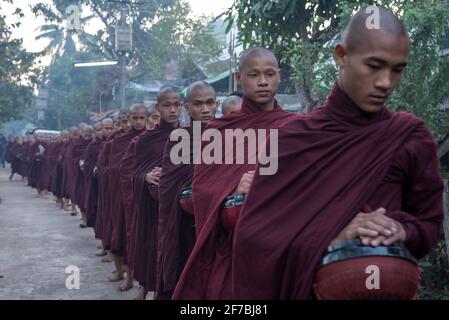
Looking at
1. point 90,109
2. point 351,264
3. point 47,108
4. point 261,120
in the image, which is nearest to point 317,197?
point 351,264

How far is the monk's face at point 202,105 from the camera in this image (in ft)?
13.9

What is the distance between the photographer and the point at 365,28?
197cm

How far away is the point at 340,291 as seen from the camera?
1775 mm

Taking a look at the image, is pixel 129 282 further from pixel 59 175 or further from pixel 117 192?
pixel 59 175

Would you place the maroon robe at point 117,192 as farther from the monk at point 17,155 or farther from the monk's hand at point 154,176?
the monk at point 17,155

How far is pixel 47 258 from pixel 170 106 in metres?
3.48

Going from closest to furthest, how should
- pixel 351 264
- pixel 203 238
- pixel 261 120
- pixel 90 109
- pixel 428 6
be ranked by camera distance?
pixel 351 264, pixel 203 238, pixel 261 120, pixel 428 6, pixel 90 109

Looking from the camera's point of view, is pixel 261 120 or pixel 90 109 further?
pixel 90 109

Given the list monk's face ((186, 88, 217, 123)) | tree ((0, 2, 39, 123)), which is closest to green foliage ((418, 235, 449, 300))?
monk's face ((186, 88, 217, 123))

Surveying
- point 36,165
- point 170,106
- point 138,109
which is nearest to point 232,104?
point 170,106

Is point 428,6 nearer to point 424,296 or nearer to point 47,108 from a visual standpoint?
point 424,296

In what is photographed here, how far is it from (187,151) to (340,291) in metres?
2.50

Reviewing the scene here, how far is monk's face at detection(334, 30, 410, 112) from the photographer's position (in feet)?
6.34

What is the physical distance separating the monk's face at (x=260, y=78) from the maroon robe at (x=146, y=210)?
1892 millimetres
